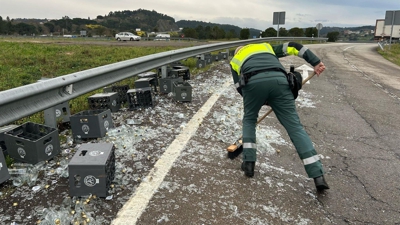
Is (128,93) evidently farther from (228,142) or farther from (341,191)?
(341,191)

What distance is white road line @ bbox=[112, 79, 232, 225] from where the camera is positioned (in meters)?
2.54

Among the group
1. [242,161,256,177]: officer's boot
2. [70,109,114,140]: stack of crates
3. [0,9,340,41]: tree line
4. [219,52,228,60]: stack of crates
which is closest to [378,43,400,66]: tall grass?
[0,9,340,41]: tree line

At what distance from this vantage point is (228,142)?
13.8 ft

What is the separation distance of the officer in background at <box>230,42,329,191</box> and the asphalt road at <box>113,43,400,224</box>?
231 millimetres

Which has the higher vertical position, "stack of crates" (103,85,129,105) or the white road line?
"stack of crates" (103,85,129,105)

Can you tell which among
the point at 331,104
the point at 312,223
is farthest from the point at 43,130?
the point at 331,104

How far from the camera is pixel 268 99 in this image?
349 cm

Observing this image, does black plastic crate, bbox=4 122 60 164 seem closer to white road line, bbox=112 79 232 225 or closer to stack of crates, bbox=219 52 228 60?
white road line, bbox=112 79 232 225

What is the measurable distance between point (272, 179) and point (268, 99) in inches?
33.2

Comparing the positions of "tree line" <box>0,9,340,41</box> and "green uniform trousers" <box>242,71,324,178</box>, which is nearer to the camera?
"green uniform trousers" <box>242,71,324,178</box>

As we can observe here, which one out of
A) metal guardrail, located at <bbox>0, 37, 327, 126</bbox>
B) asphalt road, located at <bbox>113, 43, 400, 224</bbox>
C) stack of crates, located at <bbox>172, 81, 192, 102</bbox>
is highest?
metal guardrail, located at <bbox>0, 37, 327, 126</bbox>

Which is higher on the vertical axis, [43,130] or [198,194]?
[43,130]

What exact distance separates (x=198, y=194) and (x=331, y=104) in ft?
15.7

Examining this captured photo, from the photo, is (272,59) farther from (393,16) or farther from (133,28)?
(133,28)
